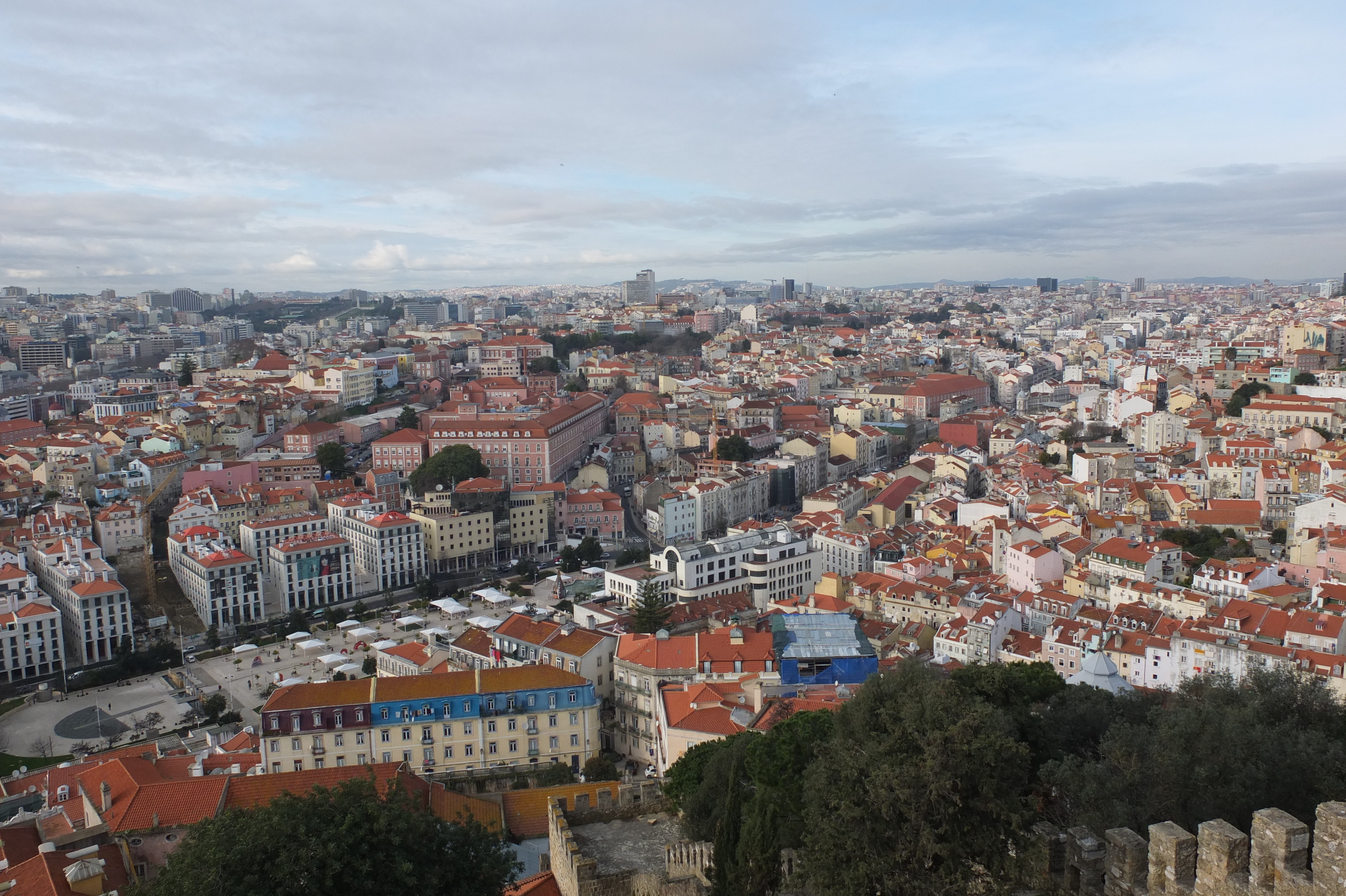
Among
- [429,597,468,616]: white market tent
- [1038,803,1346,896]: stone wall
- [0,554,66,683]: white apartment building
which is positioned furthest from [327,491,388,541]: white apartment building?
[1038,803,1346,896]: stone wall

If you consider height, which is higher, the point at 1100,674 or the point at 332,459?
the point at 332,459

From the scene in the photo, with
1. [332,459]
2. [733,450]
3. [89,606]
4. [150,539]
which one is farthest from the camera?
[733,450]

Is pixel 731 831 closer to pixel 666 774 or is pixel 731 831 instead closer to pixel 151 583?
pixel 666 774

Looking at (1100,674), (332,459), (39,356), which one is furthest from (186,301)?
(1100,674)

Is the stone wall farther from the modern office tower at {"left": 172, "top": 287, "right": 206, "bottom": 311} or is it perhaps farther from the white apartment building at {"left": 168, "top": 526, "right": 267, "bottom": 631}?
the modern office tower at {"left": 172, "top": 287, "right": 206, "bottom": 311}

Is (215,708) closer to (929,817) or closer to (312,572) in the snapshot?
(312,572)
